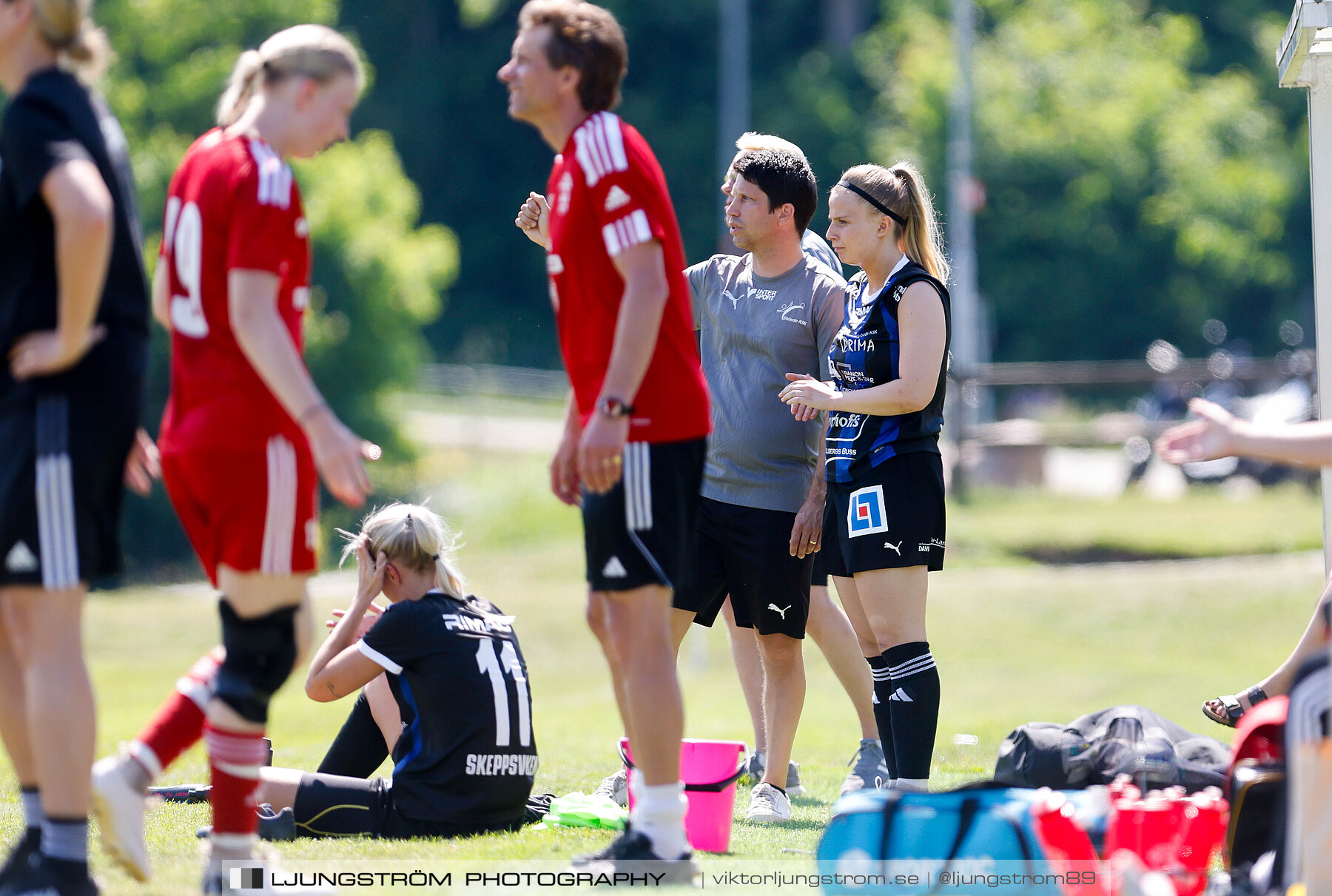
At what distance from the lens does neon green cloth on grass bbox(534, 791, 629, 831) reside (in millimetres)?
4836

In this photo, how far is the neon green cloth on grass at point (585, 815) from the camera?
4.84 meters

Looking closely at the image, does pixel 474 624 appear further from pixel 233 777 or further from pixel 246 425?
pixel 246 425

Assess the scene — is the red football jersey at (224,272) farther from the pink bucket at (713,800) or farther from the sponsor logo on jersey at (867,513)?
the sponsor logo on jersey at (867,513)

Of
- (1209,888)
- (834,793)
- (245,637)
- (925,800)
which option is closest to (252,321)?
(245,637)

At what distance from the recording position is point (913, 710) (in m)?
4.88

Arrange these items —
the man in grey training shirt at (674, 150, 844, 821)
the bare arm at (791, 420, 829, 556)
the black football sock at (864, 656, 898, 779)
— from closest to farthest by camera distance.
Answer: the black football sock at (864, 656, 898, 779) < the bare arm at (791, 420, 829, 556) < the man in grey training shirt at (674, 150, 844, 821)

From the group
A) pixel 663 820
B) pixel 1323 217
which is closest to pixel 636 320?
pixel 663 820

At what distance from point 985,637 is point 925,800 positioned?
11.6 m

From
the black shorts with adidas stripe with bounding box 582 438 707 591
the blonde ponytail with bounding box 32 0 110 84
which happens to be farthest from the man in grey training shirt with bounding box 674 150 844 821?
the blonde ponytail with bounding box 32 0 110 84

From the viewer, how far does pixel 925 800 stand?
359 cm

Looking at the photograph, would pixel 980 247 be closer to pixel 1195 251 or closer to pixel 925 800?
pixel 1195 251

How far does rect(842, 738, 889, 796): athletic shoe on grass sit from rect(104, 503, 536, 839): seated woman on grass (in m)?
1.44

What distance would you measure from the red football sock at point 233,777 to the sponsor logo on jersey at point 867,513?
7.11 ft

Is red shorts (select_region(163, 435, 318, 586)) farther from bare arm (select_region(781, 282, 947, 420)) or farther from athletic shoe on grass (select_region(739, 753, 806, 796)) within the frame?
athletic shoe on grass (select_region(739, 753, 806, 796))
